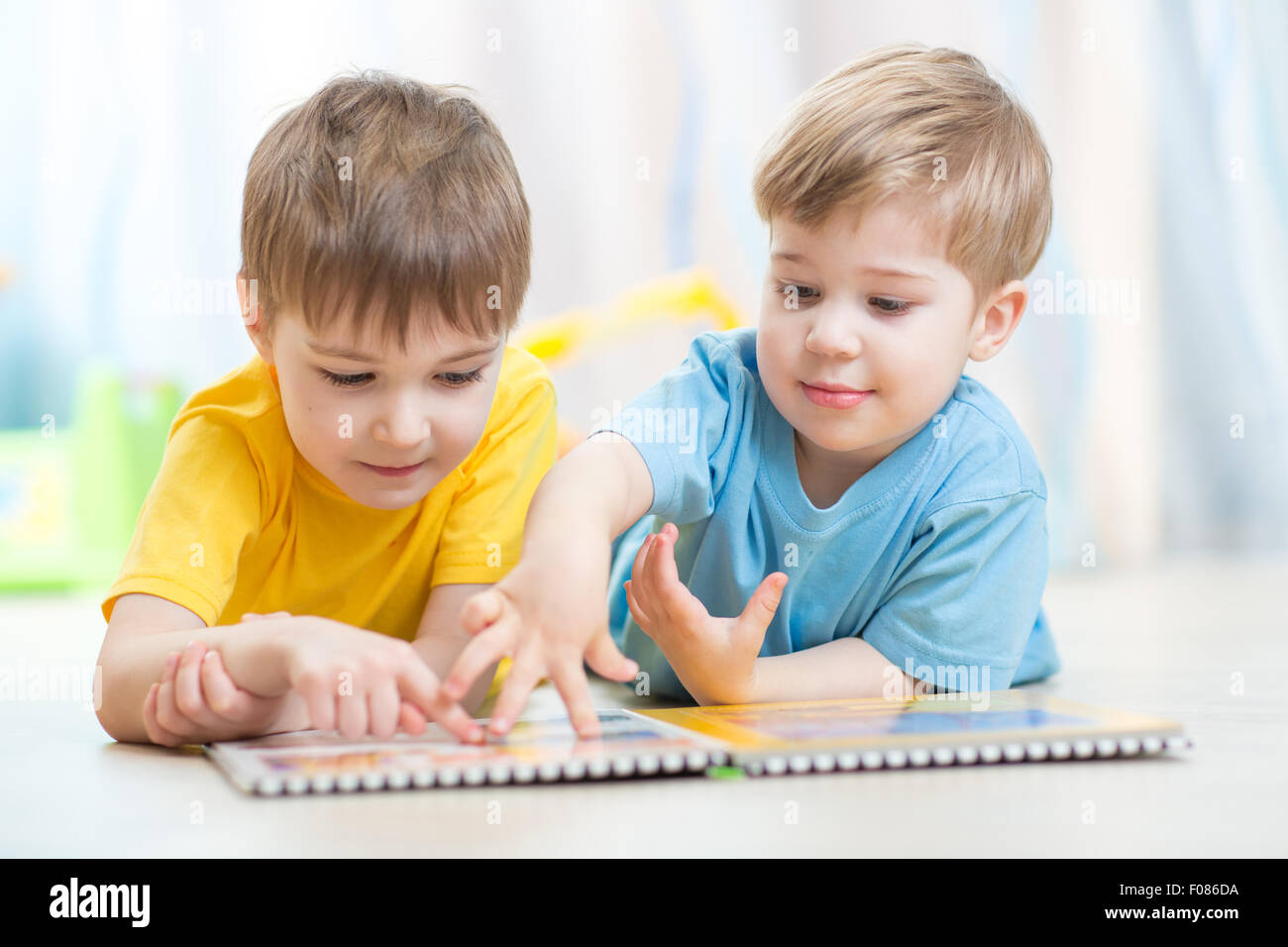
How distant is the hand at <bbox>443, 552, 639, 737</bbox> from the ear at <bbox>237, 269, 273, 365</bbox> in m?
0.29

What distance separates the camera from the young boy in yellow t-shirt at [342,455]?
0.76m

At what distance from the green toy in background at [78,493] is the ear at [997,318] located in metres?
1.51

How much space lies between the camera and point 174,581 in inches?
34.1

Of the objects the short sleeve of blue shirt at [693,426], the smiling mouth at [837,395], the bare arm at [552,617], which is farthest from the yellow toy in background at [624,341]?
the bare arm at [552,617]

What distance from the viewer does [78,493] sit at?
209 cm

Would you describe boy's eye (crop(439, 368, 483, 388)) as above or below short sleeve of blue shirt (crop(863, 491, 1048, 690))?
above

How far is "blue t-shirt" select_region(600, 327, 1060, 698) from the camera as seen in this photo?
3.13 ft

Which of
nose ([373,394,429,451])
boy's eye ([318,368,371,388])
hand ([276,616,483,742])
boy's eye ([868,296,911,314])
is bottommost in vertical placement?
hand ([276,616,483,742])

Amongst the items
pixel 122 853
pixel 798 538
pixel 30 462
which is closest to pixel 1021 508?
pixel 798 538

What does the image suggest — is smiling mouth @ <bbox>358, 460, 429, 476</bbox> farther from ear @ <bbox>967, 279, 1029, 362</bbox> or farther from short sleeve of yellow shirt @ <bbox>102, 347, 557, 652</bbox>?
ear @ <bbox>967, 279, 1029, 362</bbox>

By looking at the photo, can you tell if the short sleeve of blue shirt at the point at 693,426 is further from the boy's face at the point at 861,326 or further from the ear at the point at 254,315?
the ear at the point at 254,315


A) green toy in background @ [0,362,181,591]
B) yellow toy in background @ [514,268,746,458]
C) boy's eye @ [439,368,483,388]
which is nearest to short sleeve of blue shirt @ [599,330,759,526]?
boy's eye @ [439,368,483,388]

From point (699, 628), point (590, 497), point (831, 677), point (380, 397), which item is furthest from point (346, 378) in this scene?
point (831, 677)

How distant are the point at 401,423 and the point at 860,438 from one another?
1.08 ft
